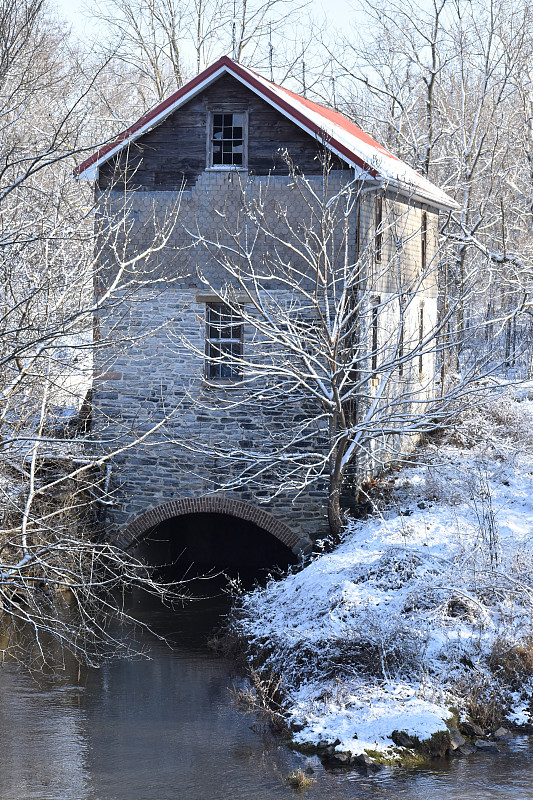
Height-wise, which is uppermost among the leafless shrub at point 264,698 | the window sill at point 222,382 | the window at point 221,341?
the window at point 221,341

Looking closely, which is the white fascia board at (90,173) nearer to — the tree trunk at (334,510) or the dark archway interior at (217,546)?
the tree trunk at (334,510)

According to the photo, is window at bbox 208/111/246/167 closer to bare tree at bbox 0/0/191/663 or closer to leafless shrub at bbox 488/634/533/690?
bare tree at bbox 0/0/191/663

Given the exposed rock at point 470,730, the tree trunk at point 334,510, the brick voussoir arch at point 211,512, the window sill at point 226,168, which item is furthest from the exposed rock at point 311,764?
the window sill at point 226,168

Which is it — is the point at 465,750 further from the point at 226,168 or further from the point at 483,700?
the point at 226,168

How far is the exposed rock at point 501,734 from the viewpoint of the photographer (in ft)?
39.1

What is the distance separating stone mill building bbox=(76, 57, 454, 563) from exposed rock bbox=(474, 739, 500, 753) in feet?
18.5

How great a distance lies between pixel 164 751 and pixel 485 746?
406cm

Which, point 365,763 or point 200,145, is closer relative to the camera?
point 365,763

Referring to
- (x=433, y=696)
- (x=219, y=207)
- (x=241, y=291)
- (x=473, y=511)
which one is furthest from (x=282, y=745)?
(x=219, y=207)

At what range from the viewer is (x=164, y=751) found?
37.5 ft

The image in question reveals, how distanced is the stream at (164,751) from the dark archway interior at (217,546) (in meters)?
6.09

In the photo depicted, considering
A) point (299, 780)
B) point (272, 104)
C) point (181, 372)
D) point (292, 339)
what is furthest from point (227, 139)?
point (299, 780)

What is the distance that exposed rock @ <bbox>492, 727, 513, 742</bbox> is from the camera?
39.1 ft

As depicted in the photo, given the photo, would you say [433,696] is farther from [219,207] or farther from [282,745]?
[219,207]
